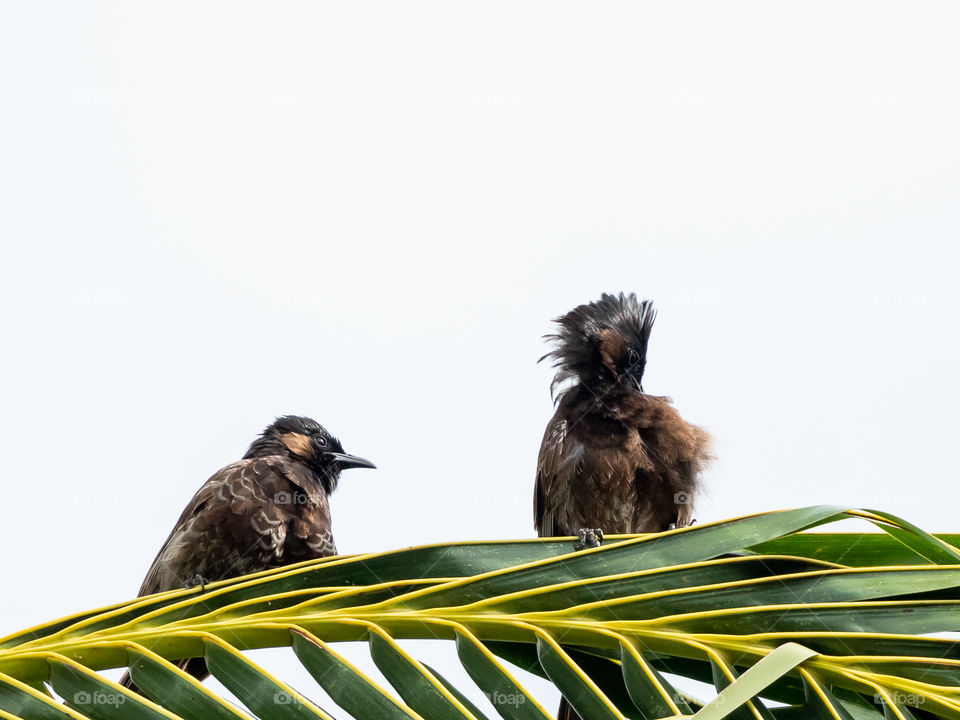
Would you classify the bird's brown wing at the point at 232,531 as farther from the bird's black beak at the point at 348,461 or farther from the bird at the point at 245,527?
the bird's black beak at the point at 348,461

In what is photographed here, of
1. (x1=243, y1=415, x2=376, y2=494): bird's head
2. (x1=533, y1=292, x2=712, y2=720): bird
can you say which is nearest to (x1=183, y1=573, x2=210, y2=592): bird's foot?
(x1=243, y1=415, x2=376, y2=494): bird's head

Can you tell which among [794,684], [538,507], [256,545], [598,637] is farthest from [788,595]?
[538,507]

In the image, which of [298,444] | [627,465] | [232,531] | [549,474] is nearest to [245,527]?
[232,531]

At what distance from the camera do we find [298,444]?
5320 millimetres

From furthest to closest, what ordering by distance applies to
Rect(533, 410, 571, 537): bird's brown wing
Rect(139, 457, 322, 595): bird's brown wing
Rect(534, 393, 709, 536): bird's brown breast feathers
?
Rect(533, 410, 571, 537): bird's brown wing < Rect(534, 393, 709, 536): bird's brown breast feathers < Rect(139, 457, 322, 595): bird's brown wing

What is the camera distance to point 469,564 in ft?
7.06

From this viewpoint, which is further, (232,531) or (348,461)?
(348,461)

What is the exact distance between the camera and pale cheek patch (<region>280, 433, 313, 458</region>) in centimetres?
529

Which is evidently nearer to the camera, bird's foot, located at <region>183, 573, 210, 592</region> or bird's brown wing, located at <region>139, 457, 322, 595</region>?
bird's foot, located at <region>183, 573, 210, 592</region>

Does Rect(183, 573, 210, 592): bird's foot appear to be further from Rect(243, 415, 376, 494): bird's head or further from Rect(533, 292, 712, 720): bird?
Rect(533, 292, 712, 720): bird

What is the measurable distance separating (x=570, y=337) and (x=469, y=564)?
3.44 m

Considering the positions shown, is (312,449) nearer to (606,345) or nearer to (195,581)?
(195,581)

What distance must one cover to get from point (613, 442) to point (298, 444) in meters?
1.58

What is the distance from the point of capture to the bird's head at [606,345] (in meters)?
5.34
